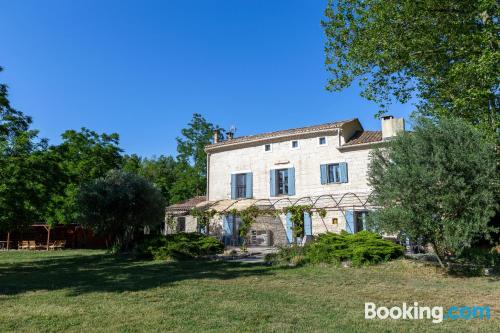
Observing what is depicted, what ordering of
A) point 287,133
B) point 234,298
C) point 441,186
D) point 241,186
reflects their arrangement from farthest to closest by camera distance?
point 241,186 → point 287,133 → point 441,186 → point 234,298

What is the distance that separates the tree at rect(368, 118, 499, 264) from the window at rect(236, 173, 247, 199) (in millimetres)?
13908

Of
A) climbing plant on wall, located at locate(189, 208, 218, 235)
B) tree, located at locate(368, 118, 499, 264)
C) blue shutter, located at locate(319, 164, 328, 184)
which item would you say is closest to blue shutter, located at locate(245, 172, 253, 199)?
climbing plant on wall, located at locate(189, 208, 218, 235)

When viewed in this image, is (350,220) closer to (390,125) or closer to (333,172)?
(333,172)

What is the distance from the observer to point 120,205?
21.0m

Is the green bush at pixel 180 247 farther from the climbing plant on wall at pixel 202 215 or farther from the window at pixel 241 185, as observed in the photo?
the window at pixel 241 185

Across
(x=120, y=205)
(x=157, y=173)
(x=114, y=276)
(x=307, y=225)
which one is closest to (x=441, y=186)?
(x=114, y=276)

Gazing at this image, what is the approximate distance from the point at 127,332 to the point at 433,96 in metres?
16.0

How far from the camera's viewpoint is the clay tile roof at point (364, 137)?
21005 mm

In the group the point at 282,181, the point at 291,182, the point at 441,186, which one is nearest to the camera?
the point at 441,186

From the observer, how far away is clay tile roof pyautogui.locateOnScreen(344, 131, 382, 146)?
21005 mm

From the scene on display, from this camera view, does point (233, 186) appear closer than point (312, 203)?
No

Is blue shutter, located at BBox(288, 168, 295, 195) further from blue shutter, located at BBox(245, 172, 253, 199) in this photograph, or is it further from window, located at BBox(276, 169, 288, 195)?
blue shutter, located at BBox(245, 172, 253, 199)

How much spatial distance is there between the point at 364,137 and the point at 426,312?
16.0m

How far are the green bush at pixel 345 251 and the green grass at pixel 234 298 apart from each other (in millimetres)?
600
